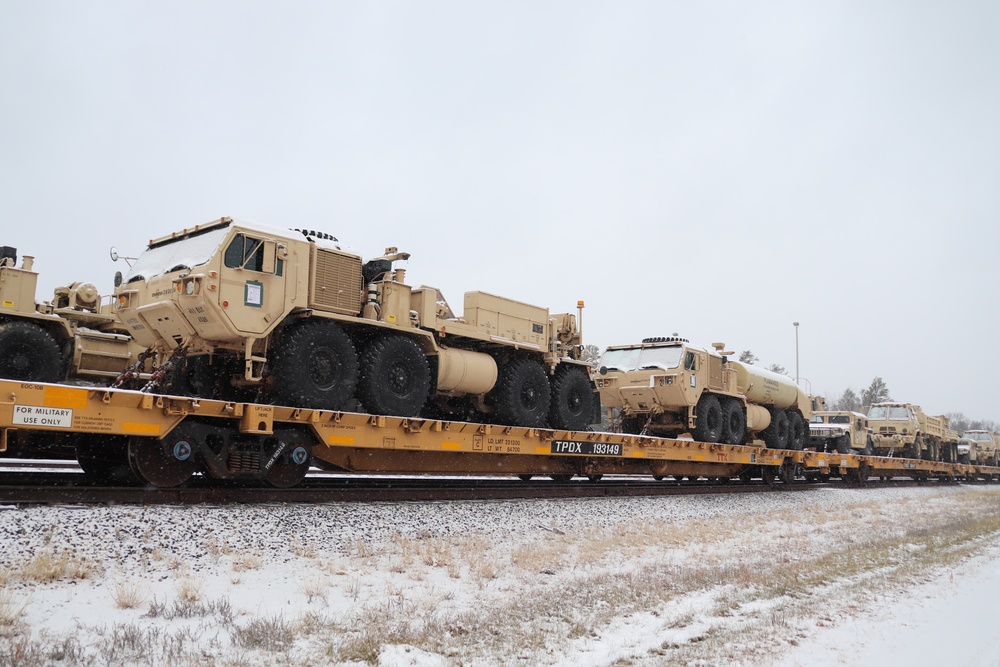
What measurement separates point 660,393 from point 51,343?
1192 centimetres

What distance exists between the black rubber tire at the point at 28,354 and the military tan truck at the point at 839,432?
22773 millimetres

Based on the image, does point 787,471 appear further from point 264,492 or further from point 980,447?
point 980,447

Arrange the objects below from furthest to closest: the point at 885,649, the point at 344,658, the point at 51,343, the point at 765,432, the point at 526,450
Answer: the point at 765,432, the point at 51,343, the point at 526,450, the point at 885,649, the point at 344,658

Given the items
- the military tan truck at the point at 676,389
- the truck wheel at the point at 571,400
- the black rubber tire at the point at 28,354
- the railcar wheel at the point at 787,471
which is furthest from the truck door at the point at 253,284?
the railcar wheel at the point at 787,471

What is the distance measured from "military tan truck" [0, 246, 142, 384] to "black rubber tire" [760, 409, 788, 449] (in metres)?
16.5

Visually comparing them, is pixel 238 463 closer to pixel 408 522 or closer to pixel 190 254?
pixel 408 522

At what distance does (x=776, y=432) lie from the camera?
70.6ft

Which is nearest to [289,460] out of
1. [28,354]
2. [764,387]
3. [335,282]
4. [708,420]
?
[335,282]

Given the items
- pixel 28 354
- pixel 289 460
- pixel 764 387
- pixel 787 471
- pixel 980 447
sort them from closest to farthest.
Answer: pixel 289 460, pixel 28 354, pixel 787 471, pixel 764 387, pixel 980 447

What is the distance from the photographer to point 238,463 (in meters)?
8.55

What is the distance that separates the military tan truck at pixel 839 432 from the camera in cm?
2548

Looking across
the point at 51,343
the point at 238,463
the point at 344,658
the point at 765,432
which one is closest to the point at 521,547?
the point at 238,463

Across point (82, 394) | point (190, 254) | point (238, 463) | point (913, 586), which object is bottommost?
point (913, 586)

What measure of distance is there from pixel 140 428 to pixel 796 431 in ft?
65.1
